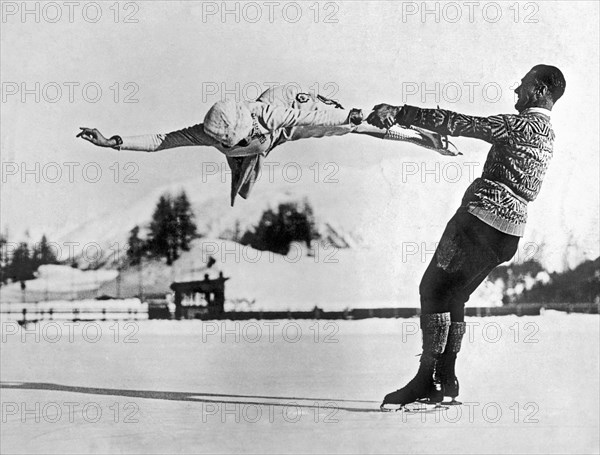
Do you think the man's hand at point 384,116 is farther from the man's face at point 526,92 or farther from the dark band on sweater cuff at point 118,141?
the dark band on sweater cuff at point 118,141

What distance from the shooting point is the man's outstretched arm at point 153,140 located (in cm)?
374

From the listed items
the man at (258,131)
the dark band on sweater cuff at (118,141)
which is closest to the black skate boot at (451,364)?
the man at (258,131)

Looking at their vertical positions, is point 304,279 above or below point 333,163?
below

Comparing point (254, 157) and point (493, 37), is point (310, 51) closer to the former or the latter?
point (254, 157)

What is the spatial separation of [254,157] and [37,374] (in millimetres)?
1451

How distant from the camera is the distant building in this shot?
3723mm

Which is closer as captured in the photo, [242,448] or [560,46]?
[242,448]

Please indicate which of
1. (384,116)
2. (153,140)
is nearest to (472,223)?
(384,116)

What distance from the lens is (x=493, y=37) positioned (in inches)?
150

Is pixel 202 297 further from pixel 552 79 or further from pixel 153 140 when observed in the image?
pixel 552 79

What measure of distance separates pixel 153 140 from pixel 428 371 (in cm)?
168

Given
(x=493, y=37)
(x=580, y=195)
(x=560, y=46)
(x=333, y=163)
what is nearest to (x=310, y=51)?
(x=333, y=163)

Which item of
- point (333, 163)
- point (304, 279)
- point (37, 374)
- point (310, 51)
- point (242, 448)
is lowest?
point (242, 448)

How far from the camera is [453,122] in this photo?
3.60m
